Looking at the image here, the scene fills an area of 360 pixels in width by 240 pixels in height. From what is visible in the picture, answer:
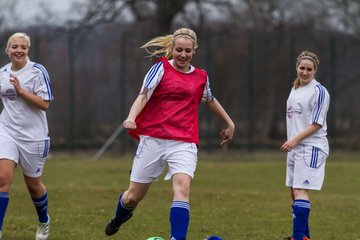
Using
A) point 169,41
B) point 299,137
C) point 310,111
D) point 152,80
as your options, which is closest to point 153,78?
point 152,80

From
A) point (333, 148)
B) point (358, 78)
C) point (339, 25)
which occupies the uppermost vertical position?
point (339, 25)

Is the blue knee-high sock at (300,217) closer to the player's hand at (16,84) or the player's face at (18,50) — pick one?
the player's hand at (16,84)

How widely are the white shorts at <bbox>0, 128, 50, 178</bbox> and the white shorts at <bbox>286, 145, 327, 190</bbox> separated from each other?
2.40 m

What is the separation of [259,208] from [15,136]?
4790 mm

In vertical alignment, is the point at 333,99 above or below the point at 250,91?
below

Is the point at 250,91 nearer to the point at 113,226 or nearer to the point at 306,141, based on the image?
the point at 306,141

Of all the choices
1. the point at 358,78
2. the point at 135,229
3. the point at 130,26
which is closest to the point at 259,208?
the point at 135,229

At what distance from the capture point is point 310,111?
795 centimetres

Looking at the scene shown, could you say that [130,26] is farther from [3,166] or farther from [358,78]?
[3,166]

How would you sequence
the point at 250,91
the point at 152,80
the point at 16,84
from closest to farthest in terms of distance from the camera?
the point at 152,80 → the point at 16,84 → the point at 250,91

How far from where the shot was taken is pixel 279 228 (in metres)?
9.33

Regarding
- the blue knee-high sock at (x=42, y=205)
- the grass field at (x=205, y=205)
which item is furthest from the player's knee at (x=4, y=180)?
the grass field at (x=205, y=205)

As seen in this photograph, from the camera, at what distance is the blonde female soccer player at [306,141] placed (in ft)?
25.7

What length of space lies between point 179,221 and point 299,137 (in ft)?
5.42
